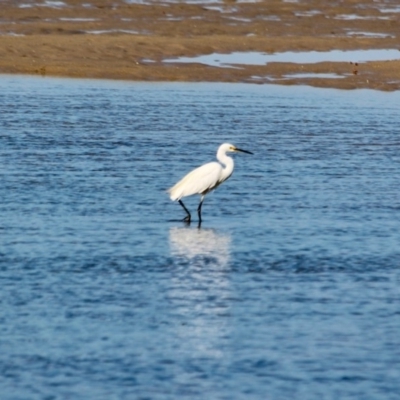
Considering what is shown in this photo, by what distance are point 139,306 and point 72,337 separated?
103 cm

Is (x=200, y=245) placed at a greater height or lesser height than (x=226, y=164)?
lesser

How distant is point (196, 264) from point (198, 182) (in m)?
2.92

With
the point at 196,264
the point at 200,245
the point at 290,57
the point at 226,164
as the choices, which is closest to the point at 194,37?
the point at 290,57

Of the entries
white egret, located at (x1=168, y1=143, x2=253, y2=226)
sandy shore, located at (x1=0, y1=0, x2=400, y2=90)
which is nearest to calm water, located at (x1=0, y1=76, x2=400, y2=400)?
white egret, located at (x1=168, y1=143, x2=253, y2=226)

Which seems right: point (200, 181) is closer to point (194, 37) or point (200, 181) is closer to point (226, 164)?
point (226, 164)

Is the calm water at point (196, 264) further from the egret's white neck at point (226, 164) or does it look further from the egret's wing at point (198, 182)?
the egret's white neck at point (226, 164)

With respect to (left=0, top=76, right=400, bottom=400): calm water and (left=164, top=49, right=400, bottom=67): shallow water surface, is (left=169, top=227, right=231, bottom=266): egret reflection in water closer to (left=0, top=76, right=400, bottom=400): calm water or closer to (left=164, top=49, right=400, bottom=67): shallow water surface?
(left=0, top=76, right=400, bottom=400): calm water

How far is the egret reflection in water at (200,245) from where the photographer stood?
37.9ft

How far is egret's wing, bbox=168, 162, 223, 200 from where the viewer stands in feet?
45.7

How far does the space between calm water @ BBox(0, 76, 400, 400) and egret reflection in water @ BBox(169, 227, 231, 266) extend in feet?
0.08

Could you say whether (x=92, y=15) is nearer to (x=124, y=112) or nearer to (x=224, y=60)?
(x=224, y=60)

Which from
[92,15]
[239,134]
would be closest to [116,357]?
[239,134]

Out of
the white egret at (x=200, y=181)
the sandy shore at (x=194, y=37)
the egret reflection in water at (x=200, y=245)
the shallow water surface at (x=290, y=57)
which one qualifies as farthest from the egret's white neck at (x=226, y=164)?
the shallow water surface at (x=290, y=57)

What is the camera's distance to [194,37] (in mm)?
35969
